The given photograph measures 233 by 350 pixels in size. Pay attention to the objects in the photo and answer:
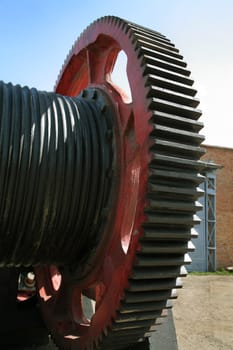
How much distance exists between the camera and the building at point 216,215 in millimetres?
13750

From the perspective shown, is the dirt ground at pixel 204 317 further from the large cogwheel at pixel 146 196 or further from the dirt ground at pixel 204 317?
the large cogwheel at pixel 146 196

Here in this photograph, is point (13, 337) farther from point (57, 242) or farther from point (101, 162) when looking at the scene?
point (101, 162)

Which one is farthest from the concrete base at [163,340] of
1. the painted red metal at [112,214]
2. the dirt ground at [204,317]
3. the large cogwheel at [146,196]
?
the dirt ground at [204,317]

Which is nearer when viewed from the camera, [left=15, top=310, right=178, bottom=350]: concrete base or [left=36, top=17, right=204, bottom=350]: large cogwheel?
[left=36, top=17, right=204, bottom=350]: large cogwheel

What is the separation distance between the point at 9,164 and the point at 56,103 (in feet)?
1.83

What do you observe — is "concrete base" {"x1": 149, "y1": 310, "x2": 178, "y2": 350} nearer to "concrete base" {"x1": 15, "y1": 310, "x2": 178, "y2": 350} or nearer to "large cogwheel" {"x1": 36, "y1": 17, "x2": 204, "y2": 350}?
"concrete base" {"x1": 15, "y1": 310, "x2": 178, "y2": 350}

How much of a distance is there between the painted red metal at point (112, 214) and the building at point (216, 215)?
1104cm

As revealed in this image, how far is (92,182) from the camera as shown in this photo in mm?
2244

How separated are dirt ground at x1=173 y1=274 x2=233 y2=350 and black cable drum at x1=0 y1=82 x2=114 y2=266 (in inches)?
108

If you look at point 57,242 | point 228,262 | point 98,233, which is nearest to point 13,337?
point 57,242

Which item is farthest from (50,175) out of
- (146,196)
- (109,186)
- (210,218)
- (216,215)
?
(216,215)

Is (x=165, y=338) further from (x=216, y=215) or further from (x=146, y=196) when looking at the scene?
(x=216, y=215)

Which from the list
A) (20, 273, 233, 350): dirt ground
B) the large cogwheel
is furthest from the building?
the large cogwheel

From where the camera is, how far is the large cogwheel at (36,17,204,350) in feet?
5.77
